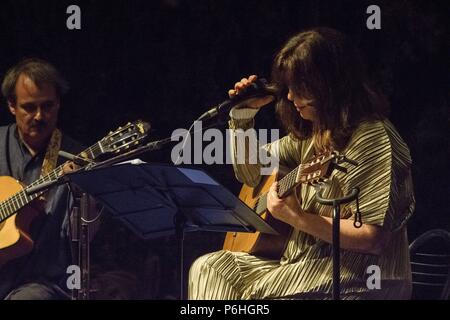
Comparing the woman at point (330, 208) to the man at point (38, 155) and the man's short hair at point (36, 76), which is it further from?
the man's short hair at point (36, 76)

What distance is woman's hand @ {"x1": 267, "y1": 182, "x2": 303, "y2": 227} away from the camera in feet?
14.4

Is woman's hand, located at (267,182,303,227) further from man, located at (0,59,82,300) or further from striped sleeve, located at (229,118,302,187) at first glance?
man, located at (0,59,82,300)

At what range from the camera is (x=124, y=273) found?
18.5 feet

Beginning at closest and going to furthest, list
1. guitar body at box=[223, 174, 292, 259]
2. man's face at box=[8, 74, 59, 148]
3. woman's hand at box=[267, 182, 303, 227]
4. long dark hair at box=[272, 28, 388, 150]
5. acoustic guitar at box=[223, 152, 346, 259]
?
acoustic guitar at box=[223, 152, 346, 259], woman's hand at box=[267, 182, 303, 227], long dark hair at box=[272, 28, 388, 150], guitar body at box=[223, 174, 292, 259], man's face at box=[8, 74, 59, 148]

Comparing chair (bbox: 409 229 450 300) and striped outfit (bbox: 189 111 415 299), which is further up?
striped outfit (bbox: 189 111 415 299)

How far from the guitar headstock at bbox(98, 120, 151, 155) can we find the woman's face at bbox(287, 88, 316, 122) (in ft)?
2.54

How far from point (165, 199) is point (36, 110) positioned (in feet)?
5.26

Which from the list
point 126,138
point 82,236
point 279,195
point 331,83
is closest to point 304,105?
point 331,83

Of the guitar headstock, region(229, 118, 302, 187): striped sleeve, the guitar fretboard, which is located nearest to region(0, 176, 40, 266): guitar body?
the guitar headstock

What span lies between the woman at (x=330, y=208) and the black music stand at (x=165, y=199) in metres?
0.22

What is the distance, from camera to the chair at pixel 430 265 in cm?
468

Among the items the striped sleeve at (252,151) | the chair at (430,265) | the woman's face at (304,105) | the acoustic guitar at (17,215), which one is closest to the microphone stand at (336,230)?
the woman's face at (304,105)

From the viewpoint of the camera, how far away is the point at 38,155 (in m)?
5.57

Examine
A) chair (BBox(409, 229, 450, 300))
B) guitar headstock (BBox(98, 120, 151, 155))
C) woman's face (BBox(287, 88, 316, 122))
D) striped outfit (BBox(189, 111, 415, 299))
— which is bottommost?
chair (BBox(409, 229, 450, 300))
